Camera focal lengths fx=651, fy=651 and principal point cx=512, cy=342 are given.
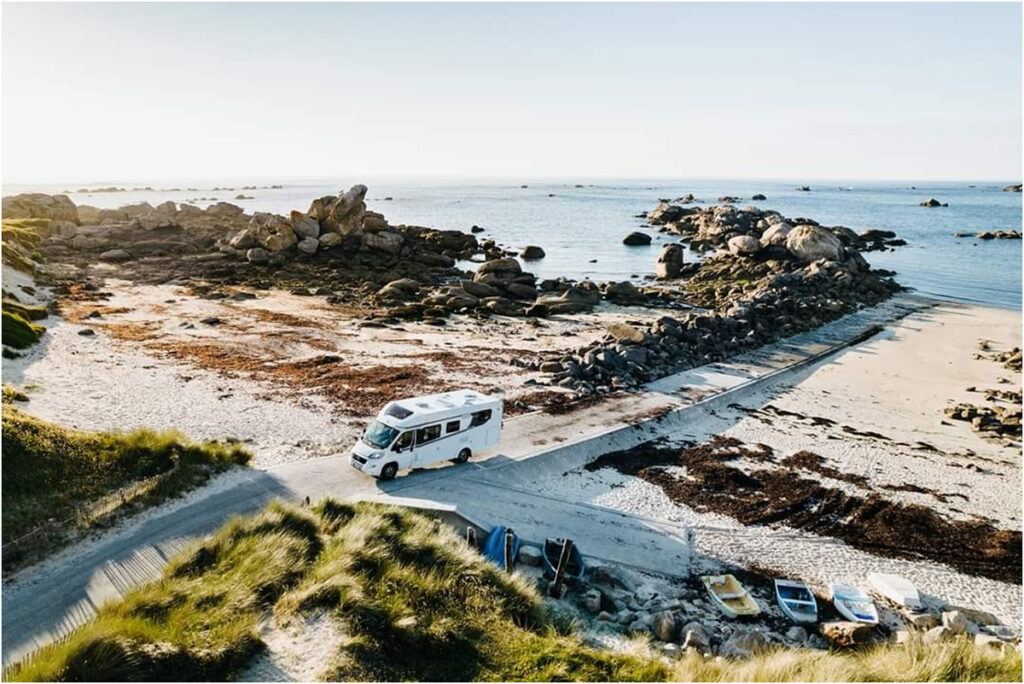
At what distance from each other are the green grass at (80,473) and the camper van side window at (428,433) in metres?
5.59

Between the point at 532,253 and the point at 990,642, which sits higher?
the point at 532,253

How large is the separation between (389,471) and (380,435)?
3.81ft

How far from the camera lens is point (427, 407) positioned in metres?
21.5

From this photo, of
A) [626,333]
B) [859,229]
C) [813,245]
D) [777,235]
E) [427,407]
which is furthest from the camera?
[859,229]

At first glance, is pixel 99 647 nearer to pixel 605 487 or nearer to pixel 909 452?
pixel 605 487

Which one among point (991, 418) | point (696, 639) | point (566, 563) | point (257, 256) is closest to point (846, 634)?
point (696, 639)

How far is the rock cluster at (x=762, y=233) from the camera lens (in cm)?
7275

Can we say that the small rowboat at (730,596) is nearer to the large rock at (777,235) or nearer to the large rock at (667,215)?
the large rock at (777,235)

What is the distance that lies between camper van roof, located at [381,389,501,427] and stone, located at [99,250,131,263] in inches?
2450

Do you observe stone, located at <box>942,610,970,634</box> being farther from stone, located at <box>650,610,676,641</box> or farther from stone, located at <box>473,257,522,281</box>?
stone, located at <box>473,257,522,281</box>

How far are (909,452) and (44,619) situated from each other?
2888cm

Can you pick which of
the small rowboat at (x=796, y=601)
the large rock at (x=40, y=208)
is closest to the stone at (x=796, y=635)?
the small rowboat at (x=796, y=601)

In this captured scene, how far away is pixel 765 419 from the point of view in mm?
29062

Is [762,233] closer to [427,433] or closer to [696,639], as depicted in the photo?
[427,433]
